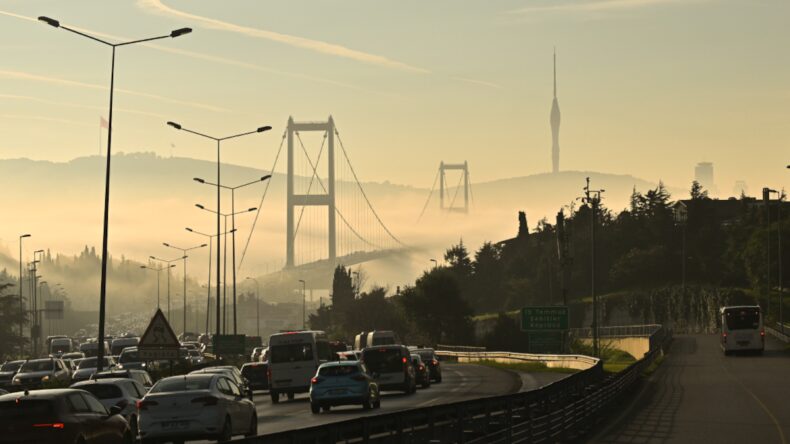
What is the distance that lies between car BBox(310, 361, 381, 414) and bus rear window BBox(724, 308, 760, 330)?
44.0 metres

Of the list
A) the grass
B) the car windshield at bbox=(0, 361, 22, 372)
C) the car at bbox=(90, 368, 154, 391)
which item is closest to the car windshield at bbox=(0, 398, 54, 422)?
the car at bbox=(90, 368, 154, 391)

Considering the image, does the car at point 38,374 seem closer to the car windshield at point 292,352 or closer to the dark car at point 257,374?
the dark car at point 257,374

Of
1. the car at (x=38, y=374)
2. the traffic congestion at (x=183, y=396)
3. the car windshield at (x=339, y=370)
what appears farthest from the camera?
the car at (x=38, y=374)

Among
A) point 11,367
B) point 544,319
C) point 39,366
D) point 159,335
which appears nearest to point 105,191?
point 159,335

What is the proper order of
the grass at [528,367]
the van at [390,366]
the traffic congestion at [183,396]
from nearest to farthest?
the traffic congestion at [183,396] → the van at [390,366] → the grass at [528,367]

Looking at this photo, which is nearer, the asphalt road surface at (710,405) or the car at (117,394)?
the asphalt road surface at (710,405)

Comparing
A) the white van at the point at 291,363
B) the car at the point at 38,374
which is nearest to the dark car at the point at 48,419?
the white van at the point at 291,363

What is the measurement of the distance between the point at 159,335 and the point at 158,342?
28cm

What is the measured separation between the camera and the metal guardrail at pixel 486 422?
18.9 metres

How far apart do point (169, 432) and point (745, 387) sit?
29.0 metres

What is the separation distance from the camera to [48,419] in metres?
22.8

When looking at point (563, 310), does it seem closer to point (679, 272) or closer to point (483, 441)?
point (483, 441)

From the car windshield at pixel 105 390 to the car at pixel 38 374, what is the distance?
79.1 ft

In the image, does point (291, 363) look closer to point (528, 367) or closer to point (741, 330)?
point (741, 330)
